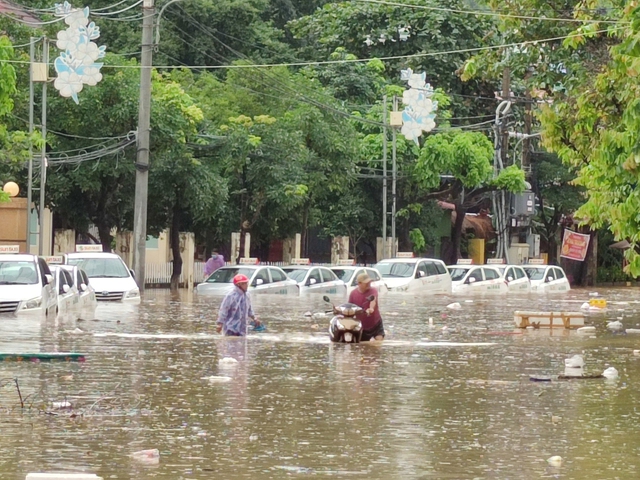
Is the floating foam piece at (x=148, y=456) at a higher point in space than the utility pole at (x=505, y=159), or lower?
lower

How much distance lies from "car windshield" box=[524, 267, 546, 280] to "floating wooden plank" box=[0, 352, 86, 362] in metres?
39.4

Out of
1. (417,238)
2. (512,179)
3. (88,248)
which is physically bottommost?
(88,248)

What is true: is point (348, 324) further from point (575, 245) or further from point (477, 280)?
point (575, 245)

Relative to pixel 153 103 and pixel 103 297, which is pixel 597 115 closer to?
pixel 103 297

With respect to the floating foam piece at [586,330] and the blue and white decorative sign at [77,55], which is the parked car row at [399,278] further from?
the floating foam piece at [586,330]

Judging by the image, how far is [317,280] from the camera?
4450 centimetres

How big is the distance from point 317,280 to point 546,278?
51.3 ft

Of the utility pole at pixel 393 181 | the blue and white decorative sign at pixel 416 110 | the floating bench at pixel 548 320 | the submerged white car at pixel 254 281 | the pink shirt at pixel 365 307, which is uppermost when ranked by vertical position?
the blue and white decorative sign at pixel 416 110

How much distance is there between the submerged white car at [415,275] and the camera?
46.8 meters

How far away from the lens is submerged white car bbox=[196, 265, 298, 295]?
41281mm

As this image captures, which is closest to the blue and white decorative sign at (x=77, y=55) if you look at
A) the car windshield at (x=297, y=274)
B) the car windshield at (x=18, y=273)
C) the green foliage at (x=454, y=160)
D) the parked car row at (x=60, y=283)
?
the parked car row at (x=60, y=283)

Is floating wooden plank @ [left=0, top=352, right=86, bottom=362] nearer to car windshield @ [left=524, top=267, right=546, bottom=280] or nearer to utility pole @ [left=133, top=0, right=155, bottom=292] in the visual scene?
utility pole @ [left=133, top=0, right=155, bottom=292]

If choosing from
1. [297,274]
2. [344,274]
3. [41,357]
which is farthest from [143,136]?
[41,357]

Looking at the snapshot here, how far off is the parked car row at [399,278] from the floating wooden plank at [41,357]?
69.2 feet
